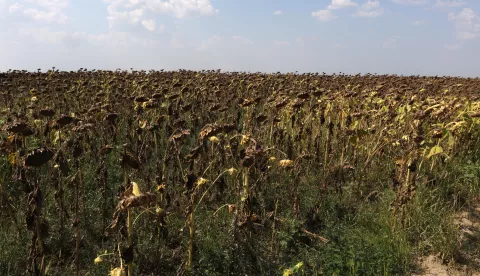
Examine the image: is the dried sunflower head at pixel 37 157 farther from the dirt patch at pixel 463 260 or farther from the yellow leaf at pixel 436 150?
the yellow leaf at pixel 436 150

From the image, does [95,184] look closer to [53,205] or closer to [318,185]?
[53,205]

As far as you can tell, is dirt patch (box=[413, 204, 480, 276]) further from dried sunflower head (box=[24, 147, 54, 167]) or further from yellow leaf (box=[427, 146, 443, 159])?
dried sunflower head (box=[24, 147, 54, 167])

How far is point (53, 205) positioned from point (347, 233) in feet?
9.39

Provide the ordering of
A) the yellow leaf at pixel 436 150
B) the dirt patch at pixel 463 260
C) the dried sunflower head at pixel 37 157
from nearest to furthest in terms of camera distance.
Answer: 1. the dried sunflower head at pixel 37 157
2. the dirt patch at pixel 463 260
3. the yellow leaf at pixel 436 150

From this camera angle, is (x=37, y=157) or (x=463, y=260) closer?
(x=37, y=157)

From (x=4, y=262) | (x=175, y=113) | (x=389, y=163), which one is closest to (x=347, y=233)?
(x=389, y=163)

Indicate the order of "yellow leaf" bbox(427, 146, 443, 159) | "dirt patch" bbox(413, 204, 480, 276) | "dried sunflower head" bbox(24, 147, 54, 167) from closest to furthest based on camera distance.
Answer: "dried sunflower head" bbox(24, 147, 54, 167)
"dirt patch" bbox(413, 204, 480, 276)
"yellow leaf" bbox(427, 146, 443, 159)

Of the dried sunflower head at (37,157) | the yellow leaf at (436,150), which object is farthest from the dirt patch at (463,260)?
the dried sunflower head at (37,157)

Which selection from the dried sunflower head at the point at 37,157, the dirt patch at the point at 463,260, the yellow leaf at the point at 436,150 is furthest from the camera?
the yellow leaf at the point at 436,150

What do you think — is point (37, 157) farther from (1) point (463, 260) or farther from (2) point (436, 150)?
(2) point (436, 150)

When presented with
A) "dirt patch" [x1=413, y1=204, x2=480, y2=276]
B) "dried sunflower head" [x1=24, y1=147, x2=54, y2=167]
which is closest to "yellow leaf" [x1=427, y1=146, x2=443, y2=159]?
"dirt patch" [x1=413, y1=204, x2=480, y2=276]

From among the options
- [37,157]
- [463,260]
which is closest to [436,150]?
[463,260]

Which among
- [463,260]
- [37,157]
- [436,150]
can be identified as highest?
[37,157]

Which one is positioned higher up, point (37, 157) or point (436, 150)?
point (37, 157)
